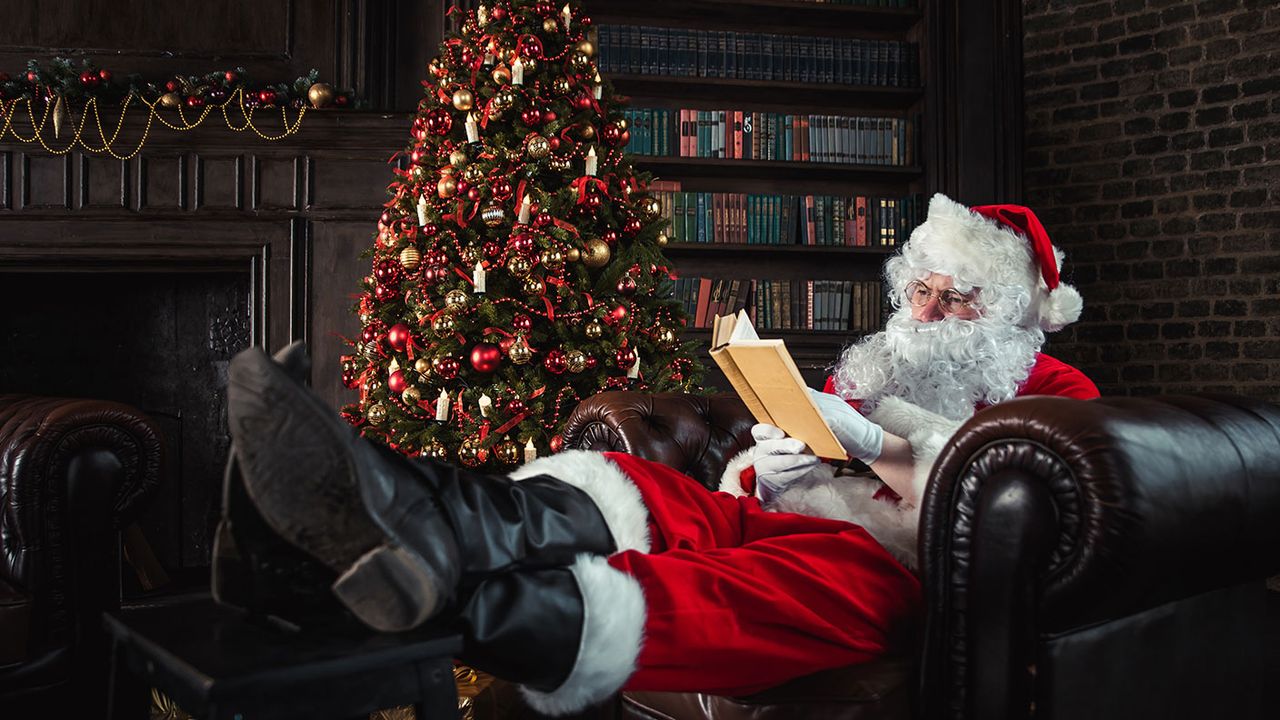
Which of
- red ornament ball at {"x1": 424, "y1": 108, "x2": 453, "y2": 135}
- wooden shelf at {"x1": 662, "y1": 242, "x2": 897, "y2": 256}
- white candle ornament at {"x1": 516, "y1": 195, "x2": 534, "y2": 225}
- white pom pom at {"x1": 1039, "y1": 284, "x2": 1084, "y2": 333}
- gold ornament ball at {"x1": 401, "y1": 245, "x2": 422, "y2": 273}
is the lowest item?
white pom pom at {"x1": 1039, "y1": 284, "x2": 1084, "y2": 333}

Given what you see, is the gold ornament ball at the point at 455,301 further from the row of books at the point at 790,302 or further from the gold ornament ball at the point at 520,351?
the row of books at the point at 790,302

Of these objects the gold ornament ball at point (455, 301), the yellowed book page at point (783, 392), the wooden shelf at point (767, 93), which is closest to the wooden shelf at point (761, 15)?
the wooden shelf at point (767, 93)

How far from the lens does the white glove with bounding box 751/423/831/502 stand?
5.17 ft

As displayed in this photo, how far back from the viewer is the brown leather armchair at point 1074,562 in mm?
1053

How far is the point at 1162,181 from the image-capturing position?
4.29 meters

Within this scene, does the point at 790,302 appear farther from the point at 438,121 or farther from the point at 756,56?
the point at 438,121

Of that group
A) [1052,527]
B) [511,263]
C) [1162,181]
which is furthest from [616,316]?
[1162,181]

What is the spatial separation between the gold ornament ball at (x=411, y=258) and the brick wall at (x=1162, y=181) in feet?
10.1

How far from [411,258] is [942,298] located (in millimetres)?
1677

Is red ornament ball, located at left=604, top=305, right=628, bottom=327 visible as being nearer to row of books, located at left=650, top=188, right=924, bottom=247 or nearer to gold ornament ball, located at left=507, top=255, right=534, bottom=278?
gold ornament ball, located at left=507, top=255, right=534, bottom=278

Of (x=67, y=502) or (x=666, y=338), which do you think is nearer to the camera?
(x=67, y=502)

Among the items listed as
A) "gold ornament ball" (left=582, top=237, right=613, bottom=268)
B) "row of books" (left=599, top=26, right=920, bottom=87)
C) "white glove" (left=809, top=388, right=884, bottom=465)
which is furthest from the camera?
"row of books" (left=599, top=26, right=920, bottom=87)

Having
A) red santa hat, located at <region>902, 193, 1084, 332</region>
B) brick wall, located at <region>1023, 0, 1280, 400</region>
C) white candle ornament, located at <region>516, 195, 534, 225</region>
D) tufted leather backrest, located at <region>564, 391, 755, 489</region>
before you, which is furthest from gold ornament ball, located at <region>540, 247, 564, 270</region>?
brick wall, located at <region>1023, 0, 1280, 400</region>

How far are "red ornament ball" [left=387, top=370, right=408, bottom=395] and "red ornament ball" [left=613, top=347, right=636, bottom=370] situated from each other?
64cm
